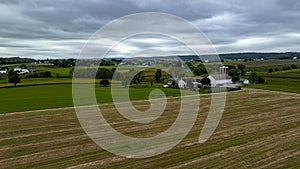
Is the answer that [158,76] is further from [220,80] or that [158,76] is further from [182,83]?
[220,80]

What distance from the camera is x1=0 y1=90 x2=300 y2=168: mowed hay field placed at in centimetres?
1314

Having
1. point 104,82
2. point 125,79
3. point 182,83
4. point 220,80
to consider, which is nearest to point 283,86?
point 220,80

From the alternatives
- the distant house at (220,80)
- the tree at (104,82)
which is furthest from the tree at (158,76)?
the tree at (104,82)

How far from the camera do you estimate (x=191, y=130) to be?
19.5 metres

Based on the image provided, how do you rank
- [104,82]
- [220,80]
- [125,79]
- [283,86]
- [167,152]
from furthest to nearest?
[220,80], [104,82], [125,79], [283,86], [167,152]

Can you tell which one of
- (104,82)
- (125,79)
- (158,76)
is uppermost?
(158,76)

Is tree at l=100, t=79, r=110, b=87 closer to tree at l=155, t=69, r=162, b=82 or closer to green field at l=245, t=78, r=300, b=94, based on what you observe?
tree at l=155, t=69, r=162, b=82

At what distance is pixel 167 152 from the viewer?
14.6m

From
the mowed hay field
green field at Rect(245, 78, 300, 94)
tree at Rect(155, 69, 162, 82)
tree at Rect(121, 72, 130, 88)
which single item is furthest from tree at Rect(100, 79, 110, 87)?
the mowed hay field

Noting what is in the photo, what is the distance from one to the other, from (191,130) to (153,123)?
11.7ft

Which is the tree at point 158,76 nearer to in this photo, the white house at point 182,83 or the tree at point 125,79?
the white house at point 182,83

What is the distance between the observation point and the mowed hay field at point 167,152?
13.1 m

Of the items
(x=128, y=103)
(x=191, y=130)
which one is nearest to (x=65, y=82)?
(x=128, y=103)

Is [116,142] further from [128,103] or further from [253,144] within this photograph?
[128,103]
